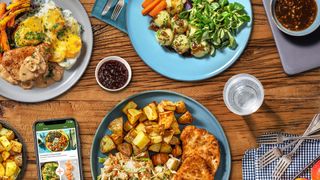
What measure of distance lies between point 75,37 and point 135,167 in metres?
0.77

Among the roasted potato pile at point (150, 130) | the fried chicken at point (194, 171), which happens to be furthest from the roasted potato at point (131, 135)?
the fried chicken at point (194, 171)

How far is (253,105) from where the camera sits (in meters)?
3.35

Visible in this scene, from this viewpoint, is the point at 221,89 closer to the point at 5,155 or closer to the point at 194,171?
the point at 194,171

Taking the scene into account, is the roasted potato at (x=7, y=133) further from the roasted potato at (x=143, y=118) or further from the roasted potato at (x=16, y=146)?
the roasted potato at (x=143, y=118)

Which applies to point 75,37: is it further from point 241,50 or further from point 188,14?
point 241,50

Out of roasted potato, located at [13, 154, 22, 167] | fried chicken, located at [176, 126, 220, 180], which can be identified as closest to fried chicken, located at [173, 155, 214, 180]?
fried chicken, located at [176, 126, 220, 180]

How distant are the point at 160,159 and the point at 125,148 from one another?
0.20m

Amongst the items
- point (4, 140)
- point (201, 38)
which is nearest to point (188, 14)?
point (201, 38)

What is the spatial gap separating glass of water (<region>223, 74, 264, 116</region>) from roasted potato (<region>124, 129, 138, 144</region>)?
520mm

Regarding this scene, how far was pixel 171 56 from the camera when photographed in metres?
3.42

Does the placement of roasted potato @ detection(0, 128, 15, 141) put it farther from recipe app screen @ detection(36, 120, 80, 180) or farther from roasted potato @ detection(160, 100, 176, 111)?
roasted potato @ detection(160, 100, 176, 111)

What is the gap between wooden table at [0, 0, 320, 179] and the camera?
338 cm

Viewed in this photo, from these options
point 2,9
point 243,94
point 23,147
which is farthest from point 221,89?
point 2,9

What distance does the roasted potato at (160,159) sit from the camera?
11.1 ft
